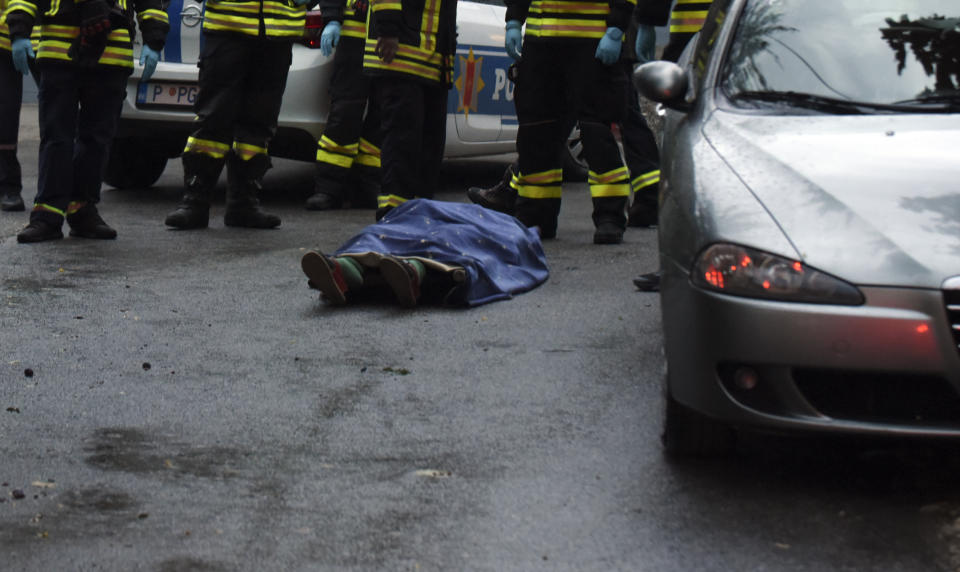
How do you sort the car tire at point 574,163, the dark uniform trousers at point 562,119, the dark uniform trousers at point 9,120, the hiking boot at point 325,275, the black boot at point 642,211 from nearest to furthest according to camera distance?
the hiking boot at point 325,275
the dark uniform trousers at point 562,119
the black boot at point 642,211
the dark uniform trousers at point 9,120
the car tire at point 574,163

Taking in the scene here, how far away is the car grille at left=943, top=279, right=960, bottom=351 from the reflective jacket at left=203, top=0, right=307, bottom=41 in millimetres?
5245

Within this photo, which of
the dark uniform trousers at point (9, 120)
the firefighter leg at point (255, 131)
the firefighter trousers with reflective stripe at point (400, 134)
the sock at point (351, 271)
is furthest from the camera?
the dark uniform trousers at point (9, 120)

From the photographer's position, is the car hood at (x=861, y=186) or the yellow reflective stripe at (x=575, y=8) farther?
the yellow reflective stripe at (x=575, y=8)

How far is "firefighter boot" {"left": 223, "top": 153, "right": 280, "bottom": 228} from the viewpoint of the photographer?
8.29 metres

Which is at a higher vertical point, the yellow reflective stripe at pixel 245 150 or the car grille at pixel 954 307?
the car grille at pixel 954 307

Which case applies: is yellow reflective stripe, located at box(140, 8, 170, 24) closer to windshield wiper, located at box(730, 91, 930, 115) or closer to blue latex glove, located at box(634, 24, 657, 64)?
blue latex glove, located at box(634, 24, 657, 64)

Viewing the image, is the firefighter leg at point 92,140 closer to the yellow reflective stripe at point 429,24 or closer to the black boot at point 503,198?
the yellow reflective stripe at point 429,24

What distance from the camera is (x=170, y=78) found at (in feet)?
29.2

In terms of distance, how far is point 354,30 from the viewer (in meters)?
8.88

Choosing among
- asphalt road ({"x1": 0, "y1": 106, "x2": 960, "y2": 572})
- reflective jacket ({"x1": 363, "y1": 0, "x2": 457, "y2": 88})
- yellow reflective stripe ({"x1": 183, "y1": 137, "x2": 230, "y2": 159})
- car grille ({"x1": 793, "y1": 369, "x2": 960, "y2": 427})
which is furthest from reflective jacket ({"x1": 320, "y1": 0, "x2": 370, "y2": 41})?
car grille ({"x1": 793, "y1": 369, "x2": 960, "y2": 427})

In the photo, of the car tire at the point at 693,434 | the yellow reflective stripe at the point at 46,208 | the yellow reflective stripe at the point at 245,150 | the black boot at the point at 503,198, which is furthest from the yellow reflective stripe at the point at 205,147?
the car tire at the point at 693,434

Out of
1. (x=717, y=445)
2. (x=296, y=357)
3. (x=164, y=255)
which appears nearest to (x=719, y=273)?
(x=717, y=445)

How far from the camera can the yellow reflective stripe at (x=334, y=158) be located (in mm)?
9062

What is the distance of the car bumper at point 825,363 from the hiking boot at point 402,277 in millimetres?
2441
